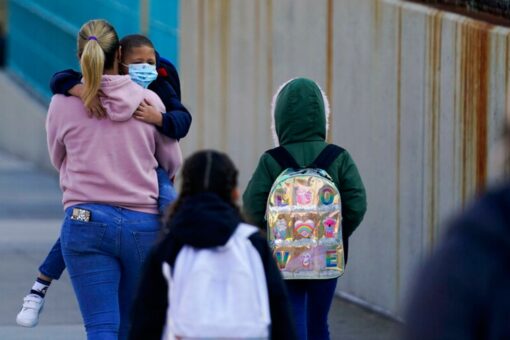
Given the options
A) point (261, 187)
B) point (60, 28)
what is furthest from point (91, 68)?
point (60, 28)

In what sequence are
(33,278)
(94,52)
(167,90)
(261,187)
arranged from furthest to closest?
(33,278), (167,90), (261,187), (94,52)

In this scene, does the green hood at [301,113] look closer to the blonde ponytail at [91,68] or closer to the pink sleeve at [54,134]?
the blonde ponytail at [91,68]

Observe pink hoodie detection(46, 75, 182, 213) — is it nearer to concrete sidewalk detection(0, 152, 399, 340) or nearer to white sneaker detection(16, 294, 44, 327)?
white sneaker detection(16, 294, 44, 327)

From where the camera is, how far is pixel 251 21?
10.6m

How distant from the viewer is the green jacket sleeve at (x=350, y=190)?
240 inches

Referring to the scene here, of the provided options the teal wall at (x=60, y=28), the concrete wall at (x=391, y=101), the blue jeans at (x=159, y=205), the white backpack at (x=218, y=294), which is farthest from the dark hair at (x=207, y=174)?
the teal wall at (x=60, y=28)

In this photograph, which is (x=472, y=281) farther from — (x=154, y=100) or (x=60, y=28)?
(x=60, y=28)

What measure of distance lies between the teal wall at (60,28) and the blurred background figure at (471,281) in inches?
396

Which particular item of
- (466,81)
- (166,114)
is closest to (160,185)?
(166,114)

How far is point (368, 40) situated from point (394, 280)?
4.84 feet

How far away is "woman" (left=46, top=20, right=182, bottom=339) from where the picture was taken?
5.77 m

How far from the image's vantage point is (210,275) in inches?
160

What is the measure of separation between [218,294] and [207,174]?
15.0 inches

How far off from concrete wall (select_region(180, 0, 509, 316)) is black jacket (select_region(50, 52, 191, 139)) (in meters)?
1.73
